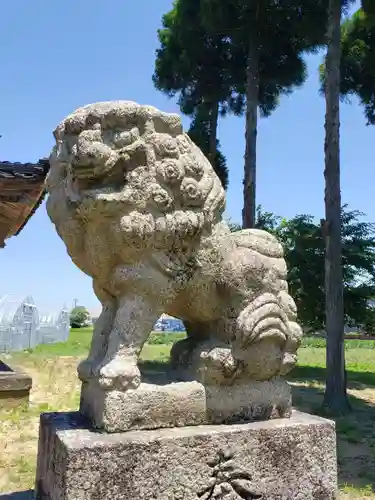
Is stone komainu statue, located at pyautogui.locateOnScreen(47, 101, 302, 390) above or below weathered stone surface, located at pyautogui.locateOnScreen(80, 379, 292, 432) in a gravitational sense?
above

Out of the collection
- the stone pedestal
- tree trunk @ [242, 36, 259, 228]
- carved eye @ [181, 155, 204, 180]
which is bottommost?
the stone pedestal

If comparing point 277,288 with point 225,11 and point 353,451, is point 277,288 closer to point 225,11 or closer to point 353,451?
point 353,451

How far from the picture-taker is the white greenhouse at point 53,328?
656 inches

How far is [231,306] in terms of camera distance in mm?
2332

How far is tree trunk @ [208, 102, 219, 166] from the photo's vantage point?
462 inches

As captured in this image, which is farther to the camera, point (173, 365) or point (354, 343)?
point (354, 343)

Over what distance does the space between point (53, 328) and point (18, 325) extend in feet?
15.9

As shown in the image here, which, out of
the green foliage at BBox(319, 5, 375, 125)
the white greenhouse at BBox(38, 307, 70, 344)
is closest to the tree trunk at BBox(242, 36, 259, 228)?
the green foliage at BBox(319, 5, 375, 125)

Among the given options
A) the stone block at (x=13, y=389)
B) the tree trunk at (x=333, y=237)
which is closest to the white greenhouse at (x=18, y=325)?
the stone block at (x=13, y=389)

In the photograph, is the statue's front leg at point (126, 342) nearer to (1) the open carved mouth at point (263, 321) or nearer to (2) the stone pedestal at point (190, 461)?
(2) the stone pedestal at point (190, 461)

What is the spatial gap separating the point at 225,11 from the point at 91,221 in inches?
389

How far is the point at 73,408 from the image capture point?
636cm

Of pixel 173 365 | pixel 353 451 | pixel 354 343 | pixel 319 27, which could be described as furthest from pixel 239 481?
pixel 354 343

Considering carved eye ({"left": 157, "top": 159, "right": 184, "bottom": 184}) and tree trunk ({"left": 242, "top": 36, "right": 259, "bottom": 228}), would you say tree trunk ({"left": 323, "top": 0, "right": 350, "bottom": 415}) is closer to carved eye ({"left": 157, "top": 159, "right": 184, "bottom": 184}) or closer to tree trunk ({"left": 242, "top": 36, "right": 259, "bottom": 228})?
tree trunk ({"left": 242, "top": 36, "right": 259, "bottom": 228})
